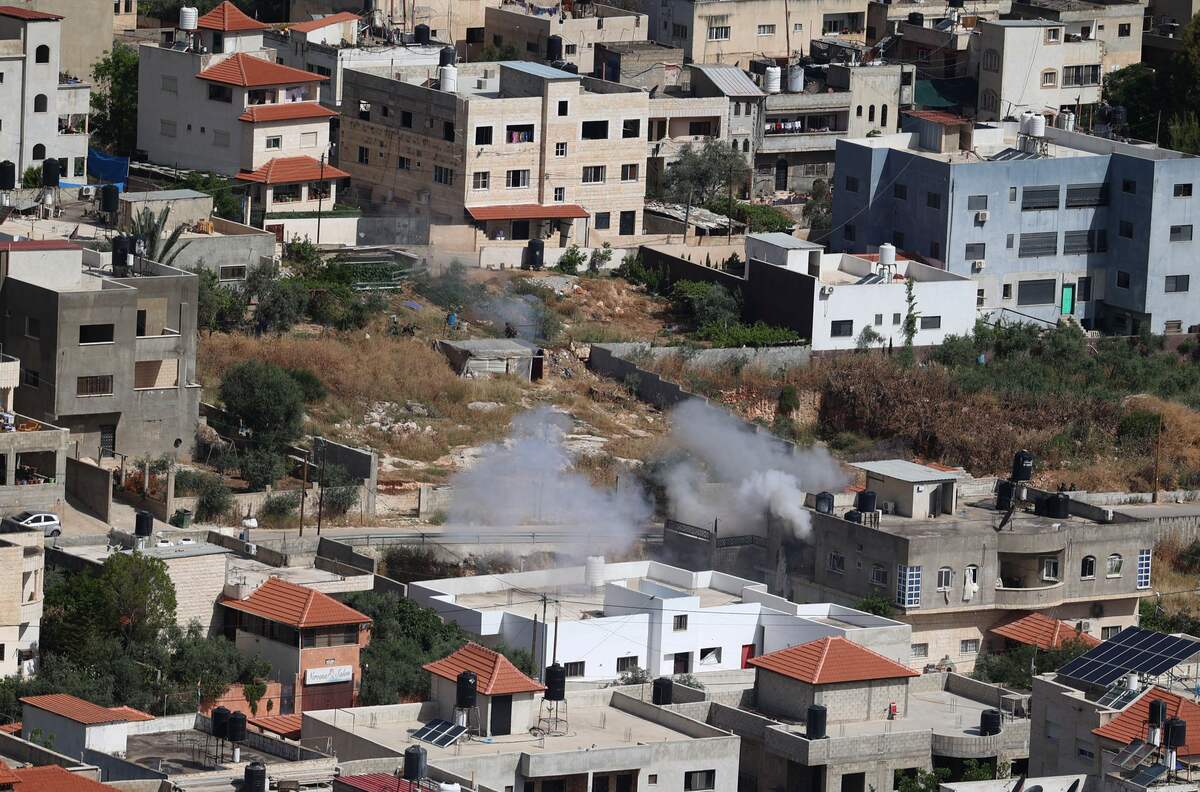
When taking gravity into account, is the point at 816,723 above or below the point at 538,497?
below

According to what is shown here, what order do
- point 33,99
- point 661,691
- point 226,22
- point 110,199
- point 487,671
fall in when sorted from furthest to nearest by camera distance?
point 226,22 → point 33,99 → point 110,199 → point 661,691 → point 487,671

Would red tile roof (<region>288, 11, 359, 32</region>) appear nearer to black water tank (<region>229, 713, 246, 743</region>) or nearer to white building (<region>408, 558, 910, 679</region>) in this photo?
white building (<region>408, 558, 910, 679</region>)

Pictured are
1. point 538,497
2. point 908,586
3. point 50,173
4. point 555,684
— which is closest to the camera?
point 555,684

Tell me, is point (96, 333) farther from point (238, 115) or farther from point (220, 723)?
point (238, 115)

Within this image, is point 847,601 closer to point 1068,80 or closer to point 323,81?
point 323,81

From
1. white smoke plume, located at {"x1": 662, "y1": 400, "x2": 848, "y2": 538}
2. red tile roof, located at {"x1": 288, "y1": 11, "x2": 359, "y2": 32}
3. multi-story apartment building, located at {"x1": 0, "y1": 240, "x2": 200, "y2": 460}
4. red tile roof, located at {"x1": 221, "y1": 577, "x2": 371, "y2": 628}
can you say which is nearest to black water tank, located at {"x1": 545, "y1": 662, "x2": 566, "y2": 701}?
red tile roof, located at {"x1": 221, "y1": 577, "x2": 371, "y2": 628}

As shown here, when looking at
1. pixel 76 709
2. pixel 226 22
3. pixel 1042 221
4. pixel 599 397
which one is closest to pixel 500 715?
pixel 76 709

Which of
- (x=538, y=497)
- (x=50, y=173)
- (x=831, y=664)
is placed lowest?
(x=831, y=664)
